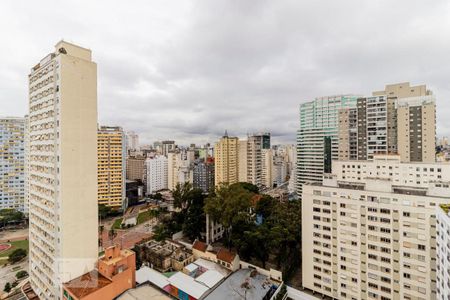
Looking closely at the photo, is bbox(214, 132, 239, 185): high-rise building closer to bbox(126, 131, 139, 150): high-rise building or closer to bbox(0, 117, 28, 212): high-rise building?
bbox(0, 117, 28, 212): high-rise building

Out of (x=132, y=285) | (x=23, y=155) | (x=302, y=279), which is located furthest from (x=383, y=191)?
(x=23, y=155)

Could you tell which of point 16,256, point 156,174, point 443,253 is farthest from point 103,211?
point 443,253

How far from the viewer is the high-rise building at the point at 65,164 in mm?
19875

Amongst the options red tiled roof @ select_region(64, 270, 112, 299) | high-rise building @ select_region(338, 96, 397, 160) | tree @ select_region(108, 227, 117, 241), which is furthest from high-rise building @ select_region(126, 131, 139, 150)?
red tiled roof @ select_region(64, 270, 112, 299)

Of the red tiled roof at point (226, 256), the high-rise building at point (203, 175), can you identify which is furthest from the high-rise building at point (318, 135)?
the red tiled roof at point (226, 256)

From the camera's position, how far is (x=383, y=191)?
874 inches

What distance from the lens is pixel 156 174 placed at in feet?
301

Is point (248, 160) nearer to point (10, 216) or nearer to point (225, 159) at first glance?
point (225, 159)

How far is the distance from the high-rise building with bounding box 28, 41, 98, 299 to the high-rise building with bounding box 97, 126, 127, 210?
132ft

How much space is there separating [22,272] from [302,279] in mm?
37441

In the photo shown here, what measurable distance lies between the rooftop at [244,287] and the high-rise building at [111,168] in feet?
153

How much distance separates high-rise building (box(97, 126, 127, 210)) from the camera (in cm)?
6088

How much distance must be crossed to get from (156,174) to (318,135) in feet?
203

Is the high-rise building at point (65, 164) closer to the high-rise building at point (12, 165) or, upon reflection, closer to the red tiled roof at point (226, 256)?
the red tiled roof at point (226, 256)
